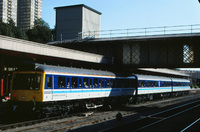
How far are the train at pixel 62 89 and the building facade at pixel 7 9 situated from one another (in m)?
153

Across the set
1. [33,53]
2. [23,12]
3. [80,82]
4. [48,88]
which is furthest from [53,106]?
[23,12]

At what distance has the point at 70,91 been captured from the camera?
17281 mm

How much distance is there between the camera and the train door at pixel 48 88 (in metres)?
15.2

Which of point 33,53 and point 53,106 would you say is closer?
point 53,106

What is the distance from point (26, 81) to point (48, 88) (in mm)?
1412

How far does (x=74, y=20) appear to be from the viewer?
5003 cm

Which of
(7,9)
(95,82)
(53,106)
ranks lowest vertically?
(53,106)

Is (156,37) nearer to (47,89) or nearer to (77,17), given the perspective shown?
Result: (47,89)

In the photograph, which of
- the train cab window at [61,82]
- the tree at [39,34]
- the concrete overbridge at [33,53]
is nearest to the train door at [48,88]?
the train cab window at [61,82]

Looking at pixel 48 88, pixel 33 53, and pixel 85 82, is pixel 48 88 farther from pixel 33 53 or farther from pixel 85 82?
pixel 33 53

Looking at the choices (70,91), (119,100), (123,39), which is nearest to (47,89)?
(70,91)

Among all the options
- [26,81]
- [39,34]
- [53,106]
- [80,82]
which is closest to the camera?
[26,81]

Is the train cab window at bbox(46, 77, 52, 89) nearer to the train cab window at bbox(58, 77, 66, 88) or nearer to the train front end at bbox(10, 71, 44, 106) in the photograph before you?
the train front end at bbox(10, 71, 44, 106)

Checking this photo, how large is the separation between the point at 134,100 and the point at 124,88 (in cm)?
452
